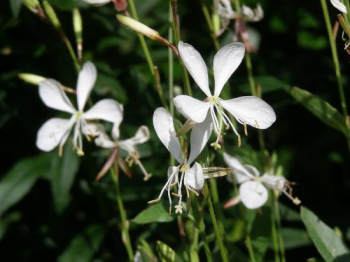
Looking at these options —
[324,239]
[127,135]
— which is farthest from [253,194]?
[127,135]

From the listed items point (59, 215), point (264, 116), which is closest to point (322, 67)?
point (59, 215)

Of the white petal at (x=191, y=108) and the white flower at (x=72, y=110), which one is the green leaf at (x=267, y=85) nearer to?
the white flower at (x=72, y=110)

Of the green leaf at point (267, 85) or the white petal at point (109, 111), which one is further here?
the green leaf at point (267, 85)

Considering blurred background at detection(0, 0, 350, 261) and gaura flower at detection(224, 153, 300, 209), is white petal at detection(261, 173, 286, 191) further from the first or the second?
blurred background at detection(0, 0, 350, 261)

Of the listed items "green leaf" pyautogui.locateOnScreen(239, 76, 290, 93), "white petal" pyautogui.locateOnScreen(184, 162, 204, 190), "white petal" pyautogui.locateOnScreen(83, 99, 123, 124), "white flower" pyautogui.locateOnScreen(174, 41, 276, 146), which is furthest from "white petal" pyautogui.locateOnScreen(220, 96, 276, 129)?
"green leaf" pyautogui.locateOnScreen(239, 76, 290, 93)

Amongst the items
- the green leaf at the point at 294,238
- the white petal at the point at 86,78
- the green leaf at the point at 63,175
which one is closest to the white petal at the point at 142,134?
the white petal at the point at 86,78

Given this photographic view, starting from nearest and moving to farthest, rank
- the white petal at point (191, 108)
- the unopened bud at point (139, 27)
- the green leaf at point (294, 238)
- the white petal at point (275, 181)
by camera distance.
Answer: the white petal at point (191, 108) → the unopened bud at point (139, 27) → the white petal at point (275, 181) → the green leaf at point (294, 238)
